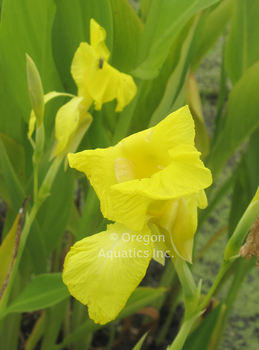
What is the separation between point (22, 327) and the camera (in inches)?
31.5

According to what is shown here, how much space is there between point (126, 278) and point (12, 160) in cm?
44

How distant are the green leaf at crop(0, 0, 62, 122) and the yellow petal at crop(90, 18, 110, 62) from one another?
4.7 inches

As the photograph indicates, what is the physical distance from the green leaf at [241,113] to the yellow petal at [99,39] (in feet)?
0.84

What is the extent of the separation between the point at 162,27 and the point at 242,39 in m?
0.23

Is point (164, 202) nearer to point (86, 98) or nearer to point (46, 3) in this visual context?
point (86, 98)

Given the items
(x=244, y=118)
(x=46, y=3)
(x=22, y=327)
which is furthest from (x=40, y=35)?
(x=22, y=327)

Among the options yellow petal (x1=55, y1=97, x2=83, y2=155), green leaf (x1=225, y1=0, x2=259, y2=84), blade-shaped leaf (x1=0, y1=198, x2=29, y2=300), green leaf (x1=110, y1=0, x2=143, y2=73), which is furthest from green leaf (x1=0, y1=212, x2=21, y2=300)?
green leaf (x1=225, y1=0, x2=259, y2=84)

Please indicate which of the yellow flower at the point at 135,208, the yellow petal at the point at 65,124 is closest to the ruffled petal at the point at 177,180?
the yellow flower at the point at 135,208

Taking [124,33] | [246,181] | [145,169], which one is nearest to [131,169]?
[145,169]

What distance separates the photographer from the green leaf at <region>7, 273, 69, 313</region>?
42 cm

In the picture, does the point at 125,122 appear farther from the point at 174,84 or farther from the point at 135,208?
the point at 135,208

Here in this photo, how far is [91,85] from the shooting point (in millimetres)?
423

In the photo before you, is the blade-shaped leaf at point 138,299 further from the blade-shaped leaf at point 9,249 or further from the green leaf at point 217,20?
the green leaf at point 217,20

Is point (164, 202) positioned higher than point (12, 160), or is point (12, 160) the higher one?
point (164, 202)
